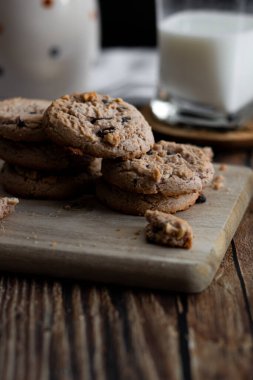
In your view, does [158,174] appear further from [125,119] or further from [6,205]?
[6,205]

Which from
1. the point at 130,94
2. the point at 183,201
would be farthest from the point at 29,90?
the point at 183,201

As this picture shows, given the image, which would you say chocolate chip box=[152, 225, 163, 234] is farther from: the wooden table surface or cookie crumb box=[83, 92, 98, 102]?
cookie crumb box=[83, 92, 98, 102]

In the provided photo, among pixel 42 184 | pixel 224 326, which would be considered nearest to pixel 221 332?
pixel 224 326

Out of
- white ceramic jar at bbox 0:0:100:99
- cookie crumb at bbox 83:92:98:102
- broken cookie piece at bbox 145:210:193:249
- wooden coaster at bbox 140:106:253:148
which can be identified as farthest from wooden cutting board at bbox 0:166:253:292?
white ceramic jar at bbox 0:0:100:99

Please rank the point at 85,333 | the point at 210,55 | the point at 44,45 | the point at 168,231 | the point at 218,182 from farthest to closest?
the point at 44,45 → the point at 210,55 → the point at 218,182 → the point at 168,231 → the point at 85,333

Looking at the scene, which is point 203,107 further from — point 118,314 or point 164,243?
point 118,314

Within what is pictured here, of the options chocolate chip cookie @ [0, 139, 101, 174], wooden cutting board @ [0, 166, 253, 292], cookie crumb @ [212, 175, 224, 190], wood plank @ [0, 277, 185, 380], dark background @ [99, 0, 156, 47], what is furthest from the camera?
dark background @ [99, 0, 156, 47]

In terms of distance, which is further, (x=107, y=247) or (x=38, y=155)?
(x=38, y=155)
